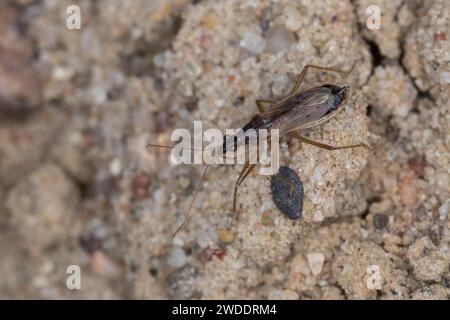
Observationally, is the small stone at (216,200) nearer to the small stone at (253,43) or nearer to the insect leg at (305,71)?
the insect leg at (305,71)

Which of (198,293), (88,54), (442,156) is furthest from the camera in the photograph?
(88,54)

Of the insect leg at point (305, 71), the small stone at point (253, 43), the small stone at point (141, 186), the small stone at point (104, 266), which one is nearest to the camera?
the insect leg at point (305, 71)

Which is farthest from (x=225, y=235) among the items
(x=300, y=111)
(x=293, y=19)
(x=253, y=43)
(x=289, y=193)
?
(x=293, y=19)

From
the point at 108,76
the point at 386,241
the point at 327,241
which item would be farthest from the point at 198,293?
the point at 108,76

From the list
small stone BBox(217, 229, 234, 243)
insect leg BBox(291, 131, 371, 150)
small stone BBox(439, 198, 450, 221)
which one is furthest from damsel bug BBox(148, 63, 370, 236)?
small stone BBox(439, 198, 450, 221)

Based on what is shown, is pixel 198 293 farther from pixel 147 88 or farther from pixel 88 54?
pixel 88 54

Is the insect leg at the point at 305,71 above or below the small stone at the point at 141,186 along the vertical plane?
above

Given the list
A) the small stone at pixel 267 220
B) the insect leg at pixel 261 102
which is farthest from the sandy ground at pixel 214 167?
the insect leg at pixel 261 102
